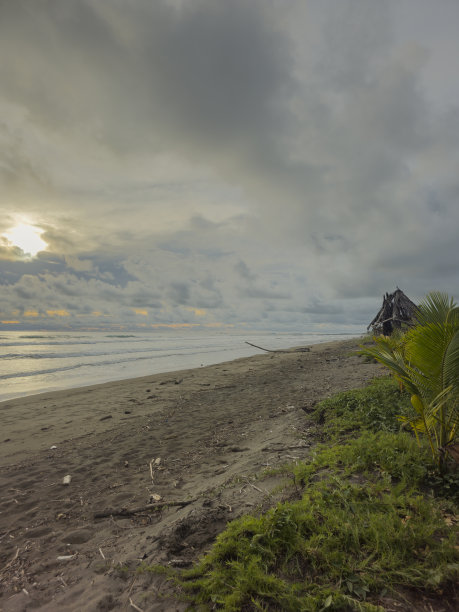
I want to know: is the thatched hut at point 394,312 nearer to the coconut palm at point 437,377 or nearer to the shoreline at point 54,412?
the shoreline at point 54,412

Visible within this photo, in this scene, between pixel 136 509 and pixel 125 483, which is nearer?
pixel 136 509

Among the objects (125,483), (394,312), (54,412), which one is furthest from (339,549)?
(394,312)

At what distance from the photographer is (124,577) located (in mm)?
Answer: 2973

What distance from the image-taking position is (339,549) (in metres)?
2.77

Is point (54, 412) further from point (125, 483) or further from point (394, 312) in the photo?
point (394, 312)

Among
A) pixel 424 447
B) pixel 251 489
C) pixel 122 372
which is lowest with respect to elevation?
pixel 122 372

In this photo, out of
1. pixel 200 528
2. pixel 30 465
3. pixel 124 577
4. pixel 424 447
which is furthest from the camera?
pixel 30 465

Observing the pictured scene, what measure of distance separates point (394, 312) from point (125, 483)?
63.4ft

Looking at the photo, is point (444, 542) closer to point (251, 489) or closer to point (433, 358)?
point (433, 358)

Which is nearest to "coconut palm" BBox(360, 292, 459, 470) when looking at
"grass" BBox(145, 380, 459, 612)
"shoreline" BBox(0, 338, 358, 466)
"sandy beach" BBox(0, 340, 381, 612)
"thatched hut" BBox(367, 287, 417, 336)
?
"grass" BBox(145, 380, 459, 612)

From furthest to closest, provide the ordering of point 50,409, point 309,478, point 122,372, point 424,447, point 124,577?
point 122,372 → point 50,409 → point 424,447 → point 309,478 → point 124,577

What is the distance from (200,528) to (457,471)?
3.24m

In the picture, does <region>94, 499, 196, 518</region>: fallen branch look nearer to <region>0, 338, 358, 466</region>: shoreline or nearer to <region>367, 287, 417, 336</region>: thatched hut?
<region>0, 338, 358, 466</region>: shoreline

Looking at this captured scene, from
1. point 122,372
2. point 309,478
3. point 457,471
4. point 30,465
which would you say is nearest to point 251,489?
point 309,478
